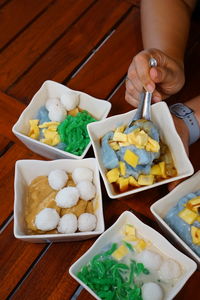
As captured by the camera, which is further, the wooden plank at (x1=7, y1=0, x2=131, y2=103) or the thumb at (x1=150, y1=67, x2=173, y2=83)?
the wooden plank at (x1=7, y1=0, x2=131, y2=103)

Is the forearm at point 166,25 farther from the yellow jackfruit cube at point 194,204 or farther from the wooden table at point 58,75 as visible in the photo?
the yellow jackfruit cube at point 194,204

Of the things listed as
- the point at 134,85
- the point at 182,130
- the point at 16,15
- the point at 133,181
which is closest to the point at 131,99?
the point at 134,85

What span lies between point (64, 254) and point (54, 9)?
731mm

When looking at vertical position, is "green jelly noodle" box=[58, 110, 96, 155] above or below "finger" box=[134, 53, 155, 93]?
below

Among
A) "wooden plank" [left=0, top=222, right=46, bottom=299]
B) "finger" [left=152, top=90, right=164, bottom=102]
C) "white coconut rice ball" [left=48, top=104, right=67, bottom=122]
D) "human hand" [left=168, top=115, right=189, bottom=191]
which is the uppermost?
"finger" [left=152, top=90, right=164, bottom=102]

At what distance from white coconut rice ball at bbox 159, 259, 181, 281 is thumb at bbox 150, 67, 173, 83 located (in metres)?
0.38

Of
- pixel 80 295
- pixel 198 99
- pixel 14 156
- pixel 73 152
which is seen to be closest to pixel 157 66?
pixel 198 99

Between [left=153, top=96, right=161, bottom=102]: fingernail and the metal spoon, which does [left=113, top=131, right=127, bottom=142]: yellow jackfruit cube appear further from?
[left=153, top=96, right=161, bottom=102]: fingernail

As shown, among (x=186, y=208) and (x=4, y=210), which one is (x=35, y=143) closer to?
(x=4, y=210)

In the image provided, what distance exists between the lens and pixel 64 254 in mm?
688

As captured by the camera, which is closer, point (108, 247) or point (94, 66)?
point (108, 247)

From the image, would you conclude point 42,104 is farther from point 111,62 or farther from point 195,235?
point 195,235

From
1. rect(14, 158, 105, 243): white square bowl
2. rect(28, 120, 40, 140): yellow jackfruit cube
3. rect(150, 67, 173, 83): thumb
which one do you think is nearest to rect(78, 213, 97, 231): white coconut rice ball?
rect(14, 158, 105, 243): white square bowl

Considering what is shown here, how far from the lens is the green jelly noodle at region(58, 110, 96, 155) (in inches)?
30.2
